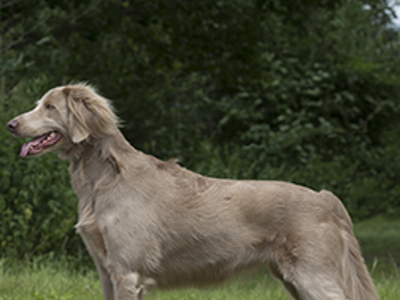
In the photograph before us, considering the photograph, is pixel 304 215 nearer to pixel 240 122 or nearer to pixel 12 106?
pixel 12 106

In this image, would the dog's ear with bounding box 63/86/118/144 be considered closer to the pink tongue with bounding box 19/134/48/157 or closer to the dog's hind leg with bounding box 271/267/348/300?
the pink tongue with bounding box 19/134/48/157

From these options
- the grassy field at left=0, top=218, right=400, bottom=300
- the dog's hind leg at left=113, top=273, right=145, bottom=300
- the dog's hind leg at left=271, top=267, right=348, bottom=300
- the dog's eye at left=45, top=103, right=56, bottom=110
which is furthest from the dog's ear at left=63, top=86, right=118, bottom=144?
the dog's hind leg at left=271, top=267, right=348, bottom=300

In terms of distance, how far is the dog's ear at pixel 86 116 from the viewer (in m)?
3.93

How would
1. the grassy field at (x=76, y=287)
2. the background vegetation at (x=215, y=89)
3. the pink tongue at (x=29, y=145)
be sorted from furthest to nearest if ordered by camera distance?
the background vegetation at (x=215, y=89), the grassy field at (x=76, y=287), the pink tongue at (x=29, y=145)

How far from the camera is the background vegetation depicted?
7.36 meters

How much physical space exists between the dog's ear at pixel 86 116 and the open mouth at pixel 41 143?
0.35 ft

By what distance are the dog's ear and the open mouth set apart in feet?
0.35

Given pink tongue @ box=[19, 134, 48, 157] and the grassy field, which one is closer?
pink tongue @ box=[19, 134, 48, 157]

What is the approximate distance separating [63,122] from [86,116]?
157 millimetres

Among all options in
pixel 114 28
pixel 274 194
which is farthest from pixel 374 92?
pixel 274 194

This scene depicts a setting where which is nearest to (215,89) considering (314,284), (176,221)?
(176,221)

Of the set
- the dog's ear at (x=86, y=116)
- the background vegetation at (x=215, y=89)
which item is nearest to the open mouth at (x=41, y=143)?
the dog's ear at (x=86, y=116)

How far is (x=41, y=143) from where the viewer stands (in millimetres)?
3938

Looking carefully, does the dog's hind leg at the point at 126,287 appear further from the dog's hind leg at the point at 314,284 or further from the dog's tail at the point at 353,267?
the dog's tail at the point at 353,267
